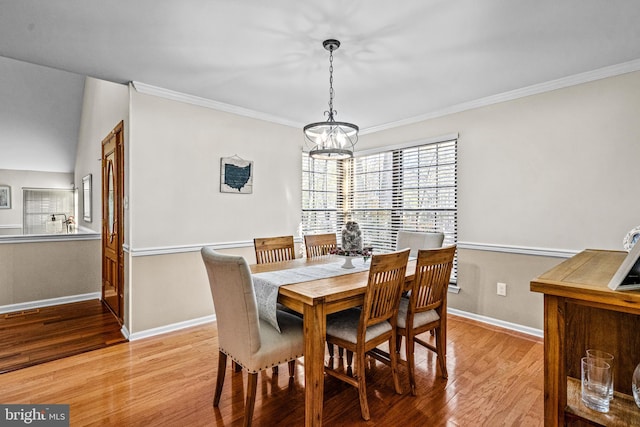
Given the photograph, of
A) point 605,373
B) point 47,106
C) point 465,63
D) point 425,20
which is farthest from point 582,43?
point 47,106

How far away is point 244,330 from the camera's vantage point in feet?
5.83

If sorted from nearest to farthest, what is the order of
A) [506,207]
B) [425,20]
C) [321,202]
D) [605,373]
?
[605,373]
[425,20]
[506,207]
[321,202]

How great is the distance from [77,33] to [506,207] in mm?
3976

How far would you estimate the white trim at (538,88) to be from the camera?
2.68 m

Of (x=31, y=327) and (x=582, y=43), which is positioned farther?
(x=31, y=327)

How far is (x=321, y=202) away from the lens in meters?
4.90

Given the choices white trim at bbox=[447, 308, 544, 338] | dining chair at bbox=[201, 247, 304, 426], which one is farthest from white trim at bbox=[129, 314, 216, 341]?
white trim at bbox=[447, 308, 544, 338]

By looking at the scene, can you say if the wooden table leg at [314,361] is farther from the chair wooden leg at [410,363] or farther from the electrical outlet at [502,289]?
the electrical outlet at [502,289]

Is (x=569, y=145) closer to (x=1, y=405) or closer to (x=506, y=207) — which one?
(x=506, y=207)

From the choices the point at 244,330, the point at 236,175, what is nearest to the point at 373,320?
the point at 244,330

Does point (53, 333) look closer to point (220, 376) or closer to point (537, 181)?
point (220, 376)

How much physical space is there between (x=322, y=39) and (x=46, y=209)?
26.4 feet

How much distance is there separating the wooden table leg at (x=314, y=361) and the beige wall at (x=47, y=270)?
402cm
